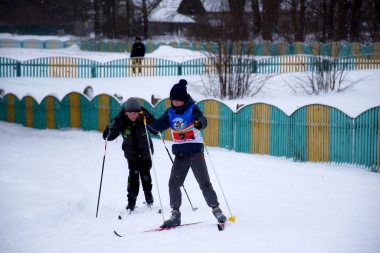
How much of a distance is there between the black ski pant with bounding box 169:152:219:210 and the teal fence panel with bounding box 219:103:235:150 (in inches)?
250

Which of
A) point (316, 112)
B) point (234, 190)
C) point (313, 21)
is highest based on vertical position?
point (313, 21)

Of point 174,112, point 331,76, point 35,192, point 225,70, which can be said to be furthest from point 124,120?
point 331,76

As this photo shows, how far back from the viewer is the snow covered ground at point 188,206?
6.34m

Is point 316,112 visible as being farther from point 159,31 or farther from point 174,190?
point 159,31

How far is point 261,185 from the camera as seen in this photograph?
9.97 metres

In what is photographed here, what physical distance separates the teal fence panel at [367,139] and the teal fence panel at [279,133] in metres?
1.61

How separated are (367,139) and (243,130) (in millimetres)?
3175

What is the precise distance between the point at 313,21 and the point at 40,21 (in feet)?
104

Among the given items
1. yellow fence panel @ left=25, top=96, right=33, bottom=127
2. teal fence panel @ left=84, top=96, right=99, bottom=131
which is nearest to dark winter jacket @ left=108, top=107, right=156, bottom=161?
teal fence panel @ left=84, top=96, right=99, bottom=131

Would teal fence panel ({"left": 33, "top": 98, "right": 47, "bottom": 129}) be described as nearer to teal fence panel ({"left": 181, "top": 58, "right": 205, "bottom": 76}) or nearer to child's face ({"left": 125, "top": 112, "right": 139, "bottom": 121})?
child's face ({"left": 125, "top": 112, "right": 139, "bottom": 121})

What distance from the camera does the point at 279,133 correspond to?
1244 cm

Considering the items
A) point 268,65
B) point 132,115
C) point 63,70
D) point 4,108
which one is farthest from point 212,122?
point 63,70

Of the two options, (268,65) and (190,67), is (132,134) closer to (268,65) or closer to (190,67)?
(268,65)

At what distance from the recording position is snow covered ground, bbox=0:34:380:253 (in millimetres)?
6340
